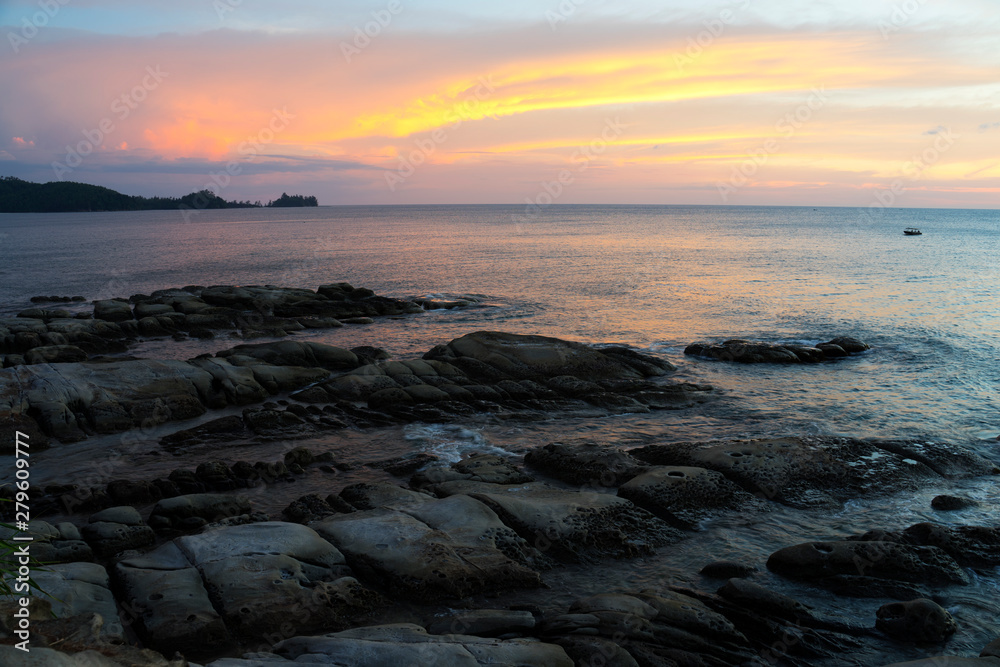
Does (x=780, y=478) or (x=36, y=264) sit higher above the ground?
(x=36, y=264)

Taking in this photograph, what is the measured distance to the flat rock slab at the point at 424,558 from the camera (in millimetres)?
10352

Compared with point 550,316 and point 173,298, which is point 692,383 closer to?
point 550,316

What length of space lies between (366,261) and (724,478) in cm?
6582

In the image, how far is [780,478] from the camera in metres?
14.8

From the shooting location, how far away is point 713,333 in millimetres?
33719

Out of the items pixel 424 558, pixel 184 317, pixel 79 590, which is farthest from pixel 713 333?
pixel 79 590

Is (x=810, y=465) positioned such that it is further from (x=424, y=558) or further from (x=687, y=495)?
(x=424, y=558)

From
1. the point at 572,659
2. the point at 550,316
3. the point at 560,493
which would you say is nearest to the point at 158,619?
the point at 572,659

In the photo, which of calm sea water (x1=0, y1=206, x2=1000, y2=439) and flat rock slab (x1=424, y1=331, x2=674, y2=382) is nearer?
calm sea water (x1=0, y1=206, x2=1000, y2=439)

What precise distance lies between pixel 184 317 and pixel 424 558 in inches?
1190

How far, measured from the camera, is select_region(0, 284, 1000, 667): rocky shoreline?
28.6 feet

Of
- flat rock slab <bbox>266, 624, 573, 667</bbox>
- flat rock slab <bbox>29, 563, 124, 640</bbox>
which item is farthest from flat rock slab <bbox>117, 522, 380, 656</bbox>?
flat rock slab <bbox>266, 624, 573, 667</bbox>

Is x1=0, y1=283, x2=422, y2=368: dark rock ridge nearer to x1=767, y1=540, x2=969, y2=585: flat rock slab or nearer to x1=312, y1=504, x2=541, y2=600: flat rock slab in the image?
x1=312, y1=504, x2=541, y2=600: flat rock slab

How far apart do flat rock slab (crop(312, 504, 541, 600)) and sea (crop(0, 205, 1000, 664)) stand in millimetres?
1085
